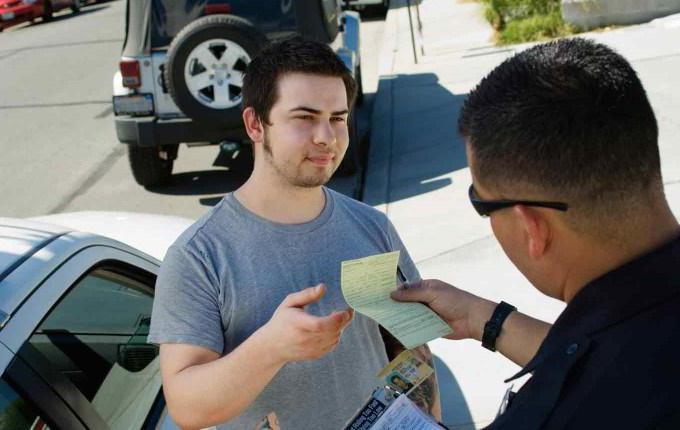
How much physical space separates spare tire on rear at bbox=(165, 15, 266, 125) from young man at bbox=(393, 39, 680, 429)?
5662 mm

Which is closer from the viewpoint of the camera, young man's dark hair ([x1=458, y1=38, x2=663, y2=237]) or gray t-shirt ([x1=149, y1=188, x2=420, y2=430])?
young man's dark hair ([x1=458, y1=38, x2=663, y2=237])

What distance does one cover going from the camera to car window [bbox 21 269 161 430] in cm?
283

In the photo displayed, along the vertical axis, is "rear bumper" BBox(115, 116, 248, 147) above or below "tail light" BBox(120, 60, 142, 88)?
below

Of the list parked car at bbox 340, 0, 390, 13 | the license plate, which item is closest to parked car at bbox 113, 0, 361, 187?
the license plate

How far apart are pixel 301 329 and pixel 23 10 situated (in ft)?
73.2

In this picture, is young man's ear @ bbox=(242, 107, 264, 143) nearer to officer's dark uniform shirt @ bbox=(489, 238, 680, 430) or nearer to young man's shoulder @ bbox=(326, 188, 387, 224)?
young man's shoulder @ bbox=(326, 188, 387, 224)

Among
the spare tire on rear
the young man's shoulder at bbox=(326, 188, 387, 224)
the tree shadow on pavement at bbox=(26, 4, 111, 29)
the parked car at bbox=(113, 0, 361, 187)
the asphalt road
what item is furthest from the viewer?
the tree shadow on pavement at bbox=(26, 4, 111, 29)

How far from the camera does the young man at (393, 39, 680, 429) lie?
55.6 inches

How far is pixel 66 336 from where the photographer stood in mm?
2979

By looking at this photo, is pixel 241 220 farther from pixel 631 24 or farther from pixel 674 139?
pixel 631 24

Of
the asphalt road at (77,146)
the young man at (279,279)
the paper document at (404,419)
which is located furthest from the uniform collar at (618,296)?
the asphalt road at (77,146)

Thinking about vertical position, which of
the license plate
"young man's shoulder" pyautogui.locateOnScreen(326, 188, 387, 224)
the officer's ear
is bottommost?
the license plate

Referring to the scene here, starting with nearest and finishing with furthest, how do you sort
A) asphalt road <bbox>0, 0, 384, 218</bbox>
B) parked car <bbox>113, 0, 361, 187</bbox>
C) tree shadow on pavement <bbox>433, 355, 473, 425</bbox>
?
1. tree shadow on pavement <bbox>433, 355, 473, 425</bbox>
2. parked car <bbox>113, 0, 361, 187</bbox>
3. asphalt road <bbox>0, 0, 384, 218</bbox>

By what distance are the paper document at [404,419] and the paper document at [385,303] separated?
132mm
